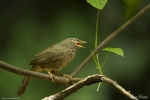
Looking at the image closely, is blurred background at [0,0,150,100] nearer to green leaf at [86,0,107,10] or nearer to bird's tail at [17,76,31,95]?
bird's tail at [17,76,31,95]

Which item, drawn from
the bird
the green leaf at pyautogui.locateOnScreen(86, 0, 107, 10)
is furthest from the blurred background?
the green leaf at pyautogui.locateOnScreen(86, 0, 107, 10)

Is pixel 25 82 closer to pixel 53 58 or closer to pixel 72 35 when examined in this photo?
pixel 53 58

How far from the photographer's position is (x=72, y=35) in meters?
3.10

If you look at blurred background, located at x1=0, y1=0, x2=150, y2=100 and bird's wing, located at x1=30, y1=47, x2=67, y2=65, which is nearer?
bird's wing, located at x1=30, y1=47, x2=67, y2=65

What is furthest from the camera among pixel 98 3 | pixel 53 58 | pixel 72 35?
pixel 72 35

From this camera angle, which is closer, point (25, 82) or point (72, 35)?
point (25, 82)

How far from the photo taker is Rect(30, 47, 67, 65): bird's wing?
2219mm

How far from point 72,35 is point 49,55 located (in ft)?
2.73

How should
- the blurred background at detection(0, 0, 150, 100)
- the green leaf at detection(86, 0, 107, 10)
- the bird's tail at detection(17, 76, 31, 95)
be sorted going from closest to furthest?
the green leaf at detection(86, 0, 107, 10) < the bird's tail at detection(17, 76, 31, 95) < the blurred background at detection(0, 0, 150, 100)

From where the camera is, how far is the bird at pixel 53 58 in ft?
7.32

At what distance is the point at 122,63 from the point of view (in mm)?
3215

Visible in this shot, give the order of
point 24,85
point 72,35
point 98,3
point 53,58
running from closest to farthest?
point 98,3 → point 24,85 → point 53,58 → point 72,35

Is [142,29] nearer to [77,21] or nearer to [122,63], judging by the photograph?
[122,63]

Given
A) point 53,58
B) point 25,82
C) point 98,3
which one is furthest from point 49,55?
point 98,3
